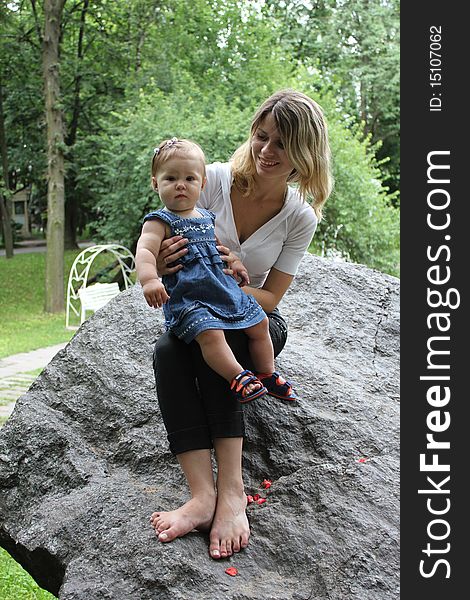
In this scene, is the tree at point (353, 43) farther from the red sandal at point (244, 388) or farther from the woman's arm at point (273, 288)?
the red sandal at point (244, 388)

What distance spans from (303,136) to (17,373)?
6676 mm

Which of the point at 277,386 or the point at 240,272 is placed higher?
the point at 240,272

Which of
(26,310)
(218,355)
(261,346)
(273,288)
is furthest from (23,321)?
(218,355)

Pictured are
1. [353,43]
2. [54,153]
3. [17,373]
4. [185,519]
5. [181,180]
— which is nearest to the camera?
[185,519]

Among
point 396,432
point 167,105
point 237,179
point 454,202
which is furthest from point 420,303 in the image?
point 167,105

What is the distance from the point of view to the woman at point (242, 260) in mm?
2725

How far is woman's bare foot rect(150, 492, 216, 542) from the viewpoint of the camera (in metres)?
2.61

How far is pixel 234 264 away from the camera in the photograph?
3.07 m

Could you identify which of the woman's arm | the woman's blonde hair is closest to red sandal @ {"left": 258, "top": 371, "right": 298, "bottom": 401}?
the woman's arm

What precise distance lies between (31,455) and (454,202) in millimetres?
1913

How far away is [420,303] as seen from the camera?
2.88 meters

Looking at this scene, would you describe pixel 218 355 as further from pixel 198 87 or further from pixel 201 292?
pixel 198 87

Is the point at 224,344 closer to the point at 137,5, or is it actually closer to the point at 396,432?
the point at 396,432

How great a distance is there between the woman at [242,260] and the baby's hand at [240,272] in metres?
0.04
